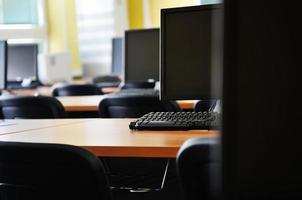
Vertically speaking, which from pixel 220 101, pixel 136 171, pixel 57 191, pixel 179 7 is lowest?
pixel 136 171

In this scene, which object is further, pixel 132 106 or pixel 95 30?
pixel 95 30

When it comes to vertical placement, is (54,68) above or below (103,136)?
above

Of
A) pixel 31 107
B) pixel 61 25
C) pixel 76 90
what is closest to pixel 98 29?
pixel 61 25

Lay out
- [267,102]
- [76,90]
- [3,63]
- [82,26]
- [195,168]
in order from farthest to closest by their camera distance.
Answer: [82,26]
[76,90]
[3,63]
[195,168]
[267,102]

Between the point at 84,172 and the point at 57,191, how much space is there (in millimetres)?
132

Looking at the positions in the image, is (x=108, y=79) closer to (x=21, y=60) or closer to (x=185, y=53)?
(x=21, y=60)

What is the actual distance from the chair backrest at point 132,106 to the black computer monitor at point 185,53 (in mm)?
616

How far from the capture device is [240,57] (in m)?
0.56

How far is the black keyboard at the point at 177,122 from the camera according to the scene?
64.7 inches

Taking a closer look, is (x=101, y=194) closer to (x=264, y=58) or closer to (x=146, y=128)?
(x=146, y=128)

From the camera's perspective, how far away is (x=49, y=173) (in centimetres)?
120

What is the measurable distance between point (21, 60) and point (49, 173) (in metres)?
3.94

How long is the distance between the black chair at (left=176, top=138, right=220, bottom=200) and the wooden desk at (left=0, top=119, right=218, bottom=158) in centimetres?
15

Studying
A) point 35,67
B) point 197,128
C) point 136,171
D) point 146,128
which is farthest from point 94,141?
point 35,67
